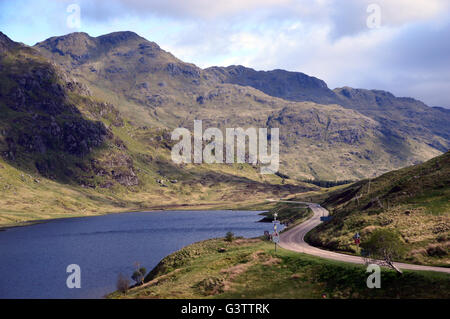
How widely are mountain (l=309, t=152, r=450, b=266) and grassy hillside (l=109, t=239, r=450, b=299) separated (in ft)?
66.6

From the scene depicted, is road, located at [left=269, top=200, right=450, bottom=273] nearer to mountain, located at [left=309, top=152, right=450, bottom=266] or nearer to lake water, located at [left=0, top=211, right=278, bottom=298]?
mountain, located at [left=309, top=152, right=450, bottom=266]

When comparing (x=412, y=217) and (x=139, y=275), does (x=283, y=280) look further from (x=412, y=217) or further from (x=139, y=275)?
(x=139, y=275)

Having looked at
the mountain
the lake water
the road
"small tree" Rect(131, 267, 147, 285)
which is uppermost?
the mountain

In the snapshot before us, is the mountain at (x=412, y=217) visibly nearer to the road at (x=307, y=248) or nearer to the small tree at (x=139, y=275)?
the road at (x=307, y=248)

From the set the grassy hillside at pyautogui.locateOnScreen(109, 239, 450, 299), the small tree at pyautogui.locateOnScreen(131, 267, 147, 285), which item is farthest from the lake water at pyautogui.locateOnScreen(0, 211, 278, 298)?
the grassy hillside at pyautogui.locateOnScreen(109, 239, 450, 299)

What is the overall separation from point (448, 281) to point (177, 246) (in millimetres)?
120855

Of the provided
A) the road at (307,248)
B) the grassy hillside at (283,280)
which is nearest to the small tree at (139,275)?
the grassy hillside at (283,280)

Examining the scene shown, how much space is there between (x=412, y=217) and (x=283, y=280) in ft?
151

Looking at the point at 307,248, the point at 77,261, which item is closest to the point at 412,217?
the point at 307,248

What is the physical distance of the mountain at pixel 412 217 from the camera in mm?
76088

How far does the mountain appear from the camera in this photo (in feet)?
250

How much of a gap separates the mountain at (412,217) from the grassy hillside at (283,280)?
20.3 m
